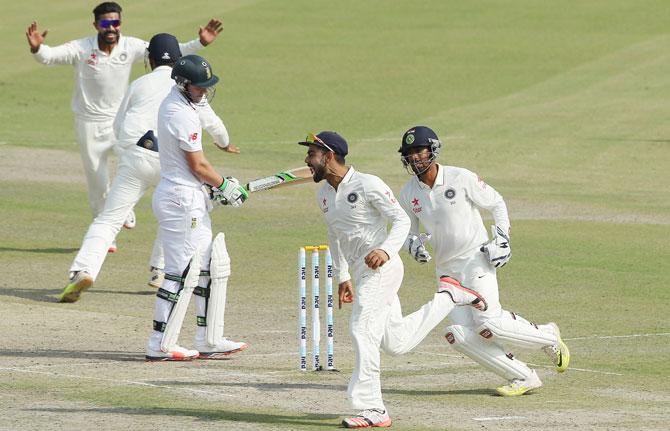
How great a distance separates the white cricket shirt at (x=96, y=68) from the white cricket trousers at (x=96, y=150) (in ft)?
0.31

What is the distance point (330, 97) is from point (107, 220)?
17448 mm

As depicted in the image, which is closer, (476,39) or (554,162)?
(554,162)

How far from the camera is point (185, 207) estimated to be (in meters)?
12.6

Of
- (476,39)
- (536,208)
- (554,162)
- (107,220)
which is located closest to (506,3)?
(476,39)

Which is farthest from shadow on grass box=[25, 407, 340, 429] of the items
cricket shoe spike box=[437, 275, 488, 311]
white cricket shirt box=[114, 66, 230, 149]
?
white cricket shirt box=[114, 66, 230, 149]

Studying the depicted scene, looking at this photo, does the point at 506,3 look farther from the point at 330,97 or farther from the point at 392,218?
the point at 392,218

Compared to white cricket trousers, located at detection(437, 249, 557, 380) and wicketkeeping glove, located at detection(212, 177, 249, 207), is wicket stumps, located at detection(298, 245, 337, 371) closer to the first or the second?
wicketkeeping glove, located at detection(212, 177, 249, 207)

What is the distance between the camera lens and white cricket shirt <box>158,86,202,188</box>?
12547 millimetres

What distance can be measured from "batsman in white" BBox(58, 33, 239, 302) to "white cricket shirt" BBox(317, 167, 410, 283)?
4.21 metres

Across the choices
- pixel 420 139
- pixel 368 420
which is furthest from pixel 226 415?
pixel 420 139

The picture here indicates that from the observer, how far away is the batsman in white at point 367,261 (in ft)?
34.2

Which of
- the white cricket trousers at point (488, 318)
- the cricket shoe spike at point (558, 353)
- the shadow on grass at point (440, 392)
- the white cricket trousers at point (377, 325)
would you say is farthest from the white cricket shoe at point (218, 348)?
the cricket shoe spike at point (558, 353)

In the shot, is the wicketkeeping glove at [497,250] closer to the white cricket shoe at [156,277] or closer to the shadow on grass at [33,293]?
the white cricket shoe at [156,277]

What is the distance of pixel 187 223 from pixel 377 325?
8.49 feet
